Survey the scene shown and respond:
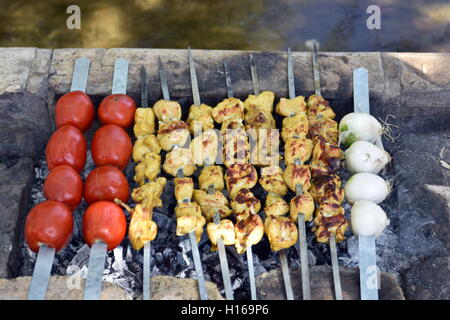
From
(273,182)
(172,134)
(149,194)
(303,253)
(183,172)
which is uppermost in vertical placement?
(172,134)

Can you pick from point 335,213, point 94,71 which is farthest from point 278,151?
point 94,71

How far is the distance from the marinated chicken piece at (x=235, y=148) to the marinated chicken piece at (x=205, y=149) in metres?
0.08

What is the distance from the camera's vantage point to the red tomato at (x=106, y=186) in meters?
3.76

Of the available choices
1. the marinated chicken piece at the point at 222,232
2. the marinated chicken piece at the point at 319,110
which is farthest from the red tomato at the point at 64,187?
the marinated chicken piece at the point at 319,110

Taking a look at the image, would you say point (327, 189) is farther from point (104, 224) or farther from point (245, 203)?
point (104, 224)

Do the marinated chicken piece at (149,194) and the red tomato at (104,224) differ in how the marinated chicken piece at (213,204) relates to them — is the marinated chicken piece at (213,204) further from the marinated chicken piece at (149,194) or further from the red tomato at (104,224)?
the red tomato at (104,224)

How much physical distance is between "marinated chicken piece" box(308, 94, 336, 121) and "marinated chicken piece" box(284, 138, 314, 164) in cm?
28

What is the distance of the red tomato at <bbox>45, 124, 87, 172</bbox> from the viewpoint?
12.9 ft

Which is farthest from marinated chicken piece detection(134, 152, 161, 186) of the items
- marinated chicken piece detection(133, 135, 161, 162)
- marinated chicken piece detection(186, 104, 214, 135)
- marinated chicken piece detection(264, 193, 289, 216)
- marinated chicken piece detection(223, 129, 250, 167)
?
marinated chicken piece detection(264, 193, 289, 216)

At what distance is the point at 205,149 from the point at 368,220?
1.24 meters

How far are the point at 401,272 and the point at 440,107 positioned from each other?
57.0 inches

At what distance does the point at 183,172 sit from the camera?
13.3ft

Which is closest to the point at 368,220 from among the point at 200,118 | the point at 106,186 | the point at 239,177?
the point at 239,177
